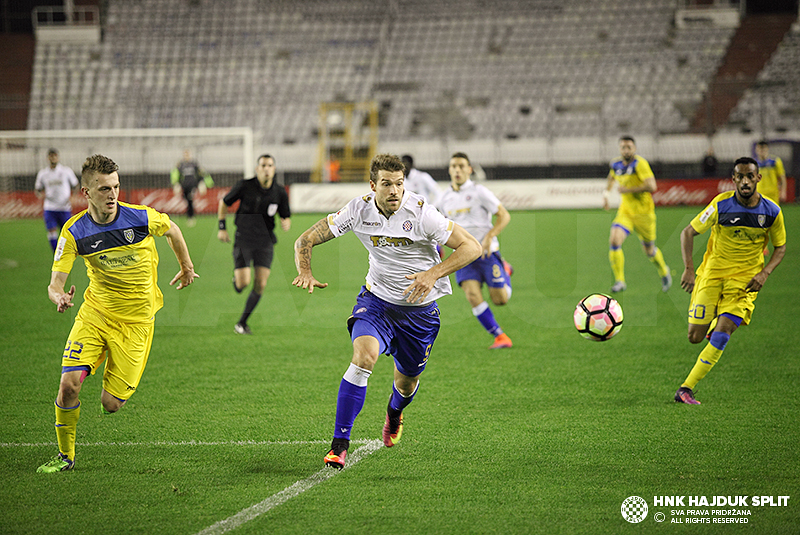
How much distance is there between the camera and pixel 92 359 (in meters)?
5.05

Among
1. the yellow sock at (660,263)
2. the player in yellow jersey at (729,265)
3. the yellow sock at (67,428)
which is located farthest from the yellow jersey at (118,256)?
the yellow sock at (660,263)

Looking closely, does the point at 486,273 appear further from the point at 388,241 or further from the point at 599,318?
the point at 388,241

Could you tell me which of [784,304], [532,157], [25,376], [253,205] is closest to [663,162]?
[532,157]

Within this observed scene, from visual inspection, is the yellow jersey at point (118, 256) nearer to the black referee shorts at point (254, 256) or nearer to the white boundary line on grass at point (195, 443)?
the white boundary line on grass at point (195, 443)

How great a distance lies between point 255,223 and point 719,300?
18.4 feet

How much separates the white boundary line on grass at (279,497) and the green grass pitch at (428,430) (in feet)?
0.19

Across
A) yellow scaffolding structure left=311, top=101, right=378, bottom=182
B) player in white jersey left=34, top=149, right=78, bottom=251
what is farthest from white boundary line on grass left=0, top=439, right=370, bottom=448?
yellow scaffolding structure left=311, top=101, right=378, bottom=182

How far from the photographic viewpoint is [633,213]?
1272cm

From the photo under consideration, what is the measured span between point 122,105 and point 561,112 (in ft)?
64.3

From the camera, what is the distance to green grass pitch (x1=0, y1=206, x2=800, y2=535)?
4.39 meters

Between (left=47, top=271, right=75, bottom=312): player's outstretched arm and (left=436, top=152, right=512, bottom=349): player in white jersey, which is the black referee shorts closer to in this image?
(left=436, top=152, right=512, bottom=349): player in white jersey

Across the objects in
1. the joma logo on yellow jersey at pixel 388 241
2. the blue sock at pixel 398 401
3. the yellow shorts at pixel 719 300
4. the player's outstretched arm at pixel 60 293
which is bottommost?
the blue sock at pixel 398 401

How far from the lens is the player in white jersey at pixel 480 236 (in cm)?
893

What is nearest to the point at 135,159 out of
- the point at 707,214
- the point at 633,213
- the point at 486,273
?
the point at 633,213
